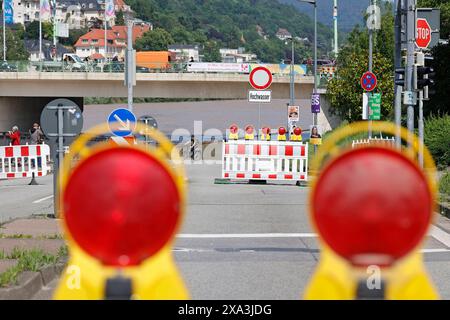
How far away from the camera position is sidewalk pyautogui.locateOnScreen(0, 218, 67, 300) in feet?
26.8

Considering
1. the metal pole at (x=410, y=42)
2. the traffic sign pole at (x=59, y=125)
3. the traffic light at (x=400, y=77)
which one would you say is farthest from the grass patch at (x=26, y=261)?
the traffic light at (x=400, y=77)

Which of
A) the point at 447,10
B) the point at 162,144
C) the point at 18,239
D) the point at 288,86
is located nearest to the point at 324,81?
the point at 288,86

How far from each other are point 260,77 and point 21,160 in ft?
28.8

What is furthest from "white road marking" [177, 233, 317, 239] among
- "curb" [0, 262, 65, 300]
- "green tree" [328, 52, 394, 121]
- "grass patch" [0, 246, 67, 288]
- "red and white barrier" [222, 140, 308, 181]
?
"green tree" [328, 52, 394, 121]

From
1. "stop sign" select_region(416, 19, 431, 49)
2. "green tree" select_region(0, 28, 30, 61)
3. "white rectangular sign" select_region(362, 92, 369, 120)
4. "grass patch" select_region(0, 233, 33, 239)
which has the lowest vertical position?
"grass patch" select_region(0, 233, 33, 239)

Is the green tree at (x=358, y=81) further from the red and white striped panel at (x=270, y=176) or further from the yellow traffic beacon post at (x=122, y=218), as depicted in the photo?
the yellow traffic beacon post at (x=122, y=218)

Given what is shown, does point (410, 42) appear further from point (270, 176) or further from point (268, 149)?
point (270, 176)

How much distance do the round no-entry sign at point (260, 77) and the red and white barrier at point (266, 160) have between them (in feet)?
7.58

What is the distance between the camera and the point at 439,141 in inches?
1321

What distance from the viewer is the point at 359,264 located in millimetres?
2301

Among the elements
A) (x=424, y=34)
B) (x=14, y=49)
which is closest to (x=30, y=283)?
(x=424, y=34)

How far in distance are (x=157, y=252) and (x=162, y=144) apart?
2.69ft

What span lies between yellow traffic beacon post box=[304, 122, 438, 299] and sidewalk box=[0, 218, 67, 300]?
219 inches

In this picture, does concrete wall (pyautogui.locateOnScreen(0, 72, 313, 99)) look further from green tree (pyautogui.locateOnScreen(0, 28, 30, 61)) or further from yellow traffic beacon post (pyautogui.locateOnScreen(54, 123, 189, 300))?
green tree (pyautogui.locateOnScreen(0, 28, 30, 61))
